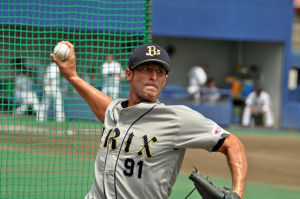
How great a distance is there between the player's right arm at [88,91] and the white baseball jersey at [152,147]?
27.3 inches

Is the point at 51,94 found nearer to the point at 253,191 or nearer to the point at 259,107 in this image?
the point at 253,191

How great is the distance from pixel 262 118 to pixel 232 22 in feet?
13.1

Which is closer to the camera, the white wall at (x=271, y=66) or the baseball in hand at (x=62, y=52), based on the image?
the baseball in hand at (x=62, y=52)

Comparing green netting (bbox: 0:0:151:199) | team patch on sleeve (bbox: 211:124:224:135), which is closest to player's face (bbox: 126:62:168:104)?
team patch on sleeve (bbox: 211:124:224:135)

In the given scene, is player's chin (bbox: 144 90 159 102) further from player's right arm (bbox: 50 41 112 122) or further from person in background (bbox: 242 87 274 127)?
person in background (bbox: 242 87 274 127)

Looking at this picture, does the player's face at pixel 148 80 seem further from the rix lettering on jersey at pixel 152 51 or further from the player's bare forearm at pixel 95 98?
the player's bare forearm at pixel 95 98

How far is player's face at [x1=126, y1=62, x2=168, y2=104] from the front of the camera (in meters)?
3.40

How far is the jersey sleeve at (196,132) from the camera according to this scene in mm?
3268

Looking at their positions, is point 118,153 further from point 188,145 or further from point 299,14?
point 299,14

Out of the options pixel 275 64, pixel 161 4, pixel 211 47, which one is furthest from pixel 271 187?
pixel 211 47

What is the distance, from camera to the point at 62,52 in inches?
165

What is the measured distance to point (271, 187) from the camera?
323 inches

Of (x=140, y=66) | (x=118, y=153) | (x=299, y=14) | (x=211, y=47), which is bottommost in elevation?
(x=118, y=153)

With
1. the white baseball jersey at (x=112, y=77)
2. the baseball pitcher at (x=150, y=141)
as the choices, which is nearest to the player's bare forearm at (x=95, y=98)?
the baseball pitcher at (x=150, y=141)
